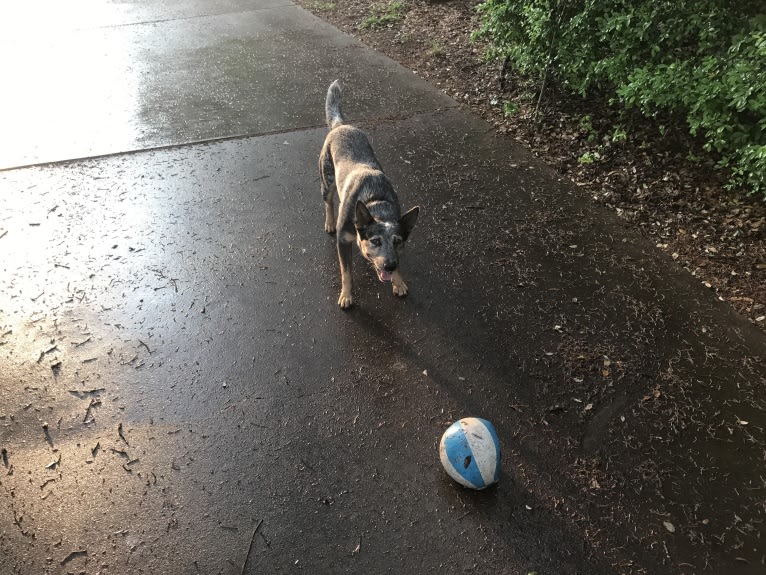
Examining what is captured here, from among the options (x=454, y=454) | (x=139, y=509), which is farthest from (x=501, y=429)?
(x=139, y=509)

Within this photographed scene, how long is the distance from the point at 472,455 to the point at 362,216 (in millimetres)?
1929

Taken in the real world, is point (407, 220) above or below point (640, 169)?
below

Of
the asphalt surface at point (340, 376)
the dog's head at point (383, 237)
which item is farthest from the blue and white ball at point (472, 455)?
the dog's head at point (383, 237)

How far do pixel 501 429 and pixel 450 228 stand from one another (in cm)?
249

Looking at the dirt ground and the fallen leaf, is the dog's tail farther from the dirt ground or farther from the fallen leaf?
the fallen leaf

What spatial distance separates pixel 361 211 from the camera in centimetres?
390

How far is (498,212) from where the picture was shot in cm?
570

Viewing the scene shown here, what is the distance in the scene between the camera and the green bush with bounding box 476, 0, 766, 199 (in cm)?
475

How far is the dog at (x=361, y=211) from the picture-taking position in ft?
13.2

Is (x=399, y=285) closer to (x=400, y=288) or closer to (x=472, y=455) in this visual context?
(x=400, y=288)

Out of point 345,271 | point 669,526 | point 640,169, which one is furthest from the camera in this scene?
point 640,169

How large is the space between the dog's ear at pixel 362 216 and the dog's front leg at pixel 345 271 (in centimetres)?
37

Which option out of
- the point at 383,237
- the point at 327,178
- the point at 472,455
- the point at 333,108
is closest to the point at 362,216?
the point at 383,237

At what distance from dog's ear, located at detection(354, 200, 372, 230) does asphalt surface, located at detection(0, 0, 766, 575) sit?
92 centimetres
